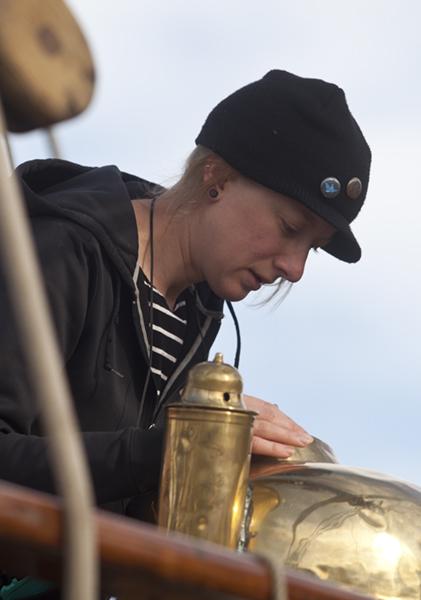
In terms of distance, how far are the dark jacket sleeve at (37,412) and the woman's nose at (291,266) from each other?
16.1 inches

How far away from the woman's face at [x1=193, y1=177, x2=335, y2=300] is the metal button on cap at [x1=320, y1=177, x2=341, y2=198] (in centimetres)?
6

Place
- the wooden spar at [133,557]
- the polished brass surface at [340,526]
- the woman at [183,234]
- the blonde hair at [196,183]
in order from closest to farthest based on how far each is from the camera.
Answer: the wooden spar at [133,557] → the polished brass surface at [340,526] → the woman at [183,234] → the blonde hair at [196,183]

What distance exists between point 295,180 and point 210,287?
1.03 ft

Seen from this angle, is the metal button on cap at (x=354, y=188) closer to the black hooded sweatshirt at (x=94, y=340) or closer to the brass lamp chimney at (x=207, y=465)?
the black hooded sweatshirt at (x=94, y=340)

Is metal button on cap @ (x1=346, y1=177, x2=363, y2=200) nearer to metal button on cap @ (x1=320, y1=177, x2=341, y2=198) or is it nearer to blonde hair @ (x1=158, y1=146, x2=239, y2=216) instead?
metal button on cap @ (x1=320, y1=177, x2=341, y2=198)

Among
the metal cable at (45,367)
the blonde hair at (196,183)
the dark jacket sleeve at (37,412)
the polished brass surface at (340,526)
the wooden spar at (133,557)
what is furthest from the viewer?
the blonde hair at (196,183)

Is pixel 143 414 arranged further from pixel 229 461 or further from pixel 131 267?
pixel 229 461

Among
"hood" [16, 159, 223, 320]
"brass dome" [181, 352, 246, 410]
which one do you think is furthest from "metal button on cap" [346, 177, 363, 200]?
"brass dome" [181, 352, 246, 410]

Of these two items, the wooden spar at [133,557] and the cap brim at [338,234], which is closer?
the wooden spar at [133,557]

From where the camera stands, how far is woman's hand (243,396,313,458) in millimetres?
2045

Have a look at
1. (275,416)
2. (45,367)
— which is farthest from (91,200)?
(45,367)

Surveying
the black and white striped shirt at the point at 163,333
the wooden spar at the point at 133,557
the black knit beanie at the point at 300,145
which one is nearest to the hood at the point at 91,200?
the black and white striped shirt at the point at 163,333

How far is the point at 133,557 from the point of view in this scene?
989 millimetres

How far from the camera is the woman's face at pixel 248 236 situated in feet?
8.45
